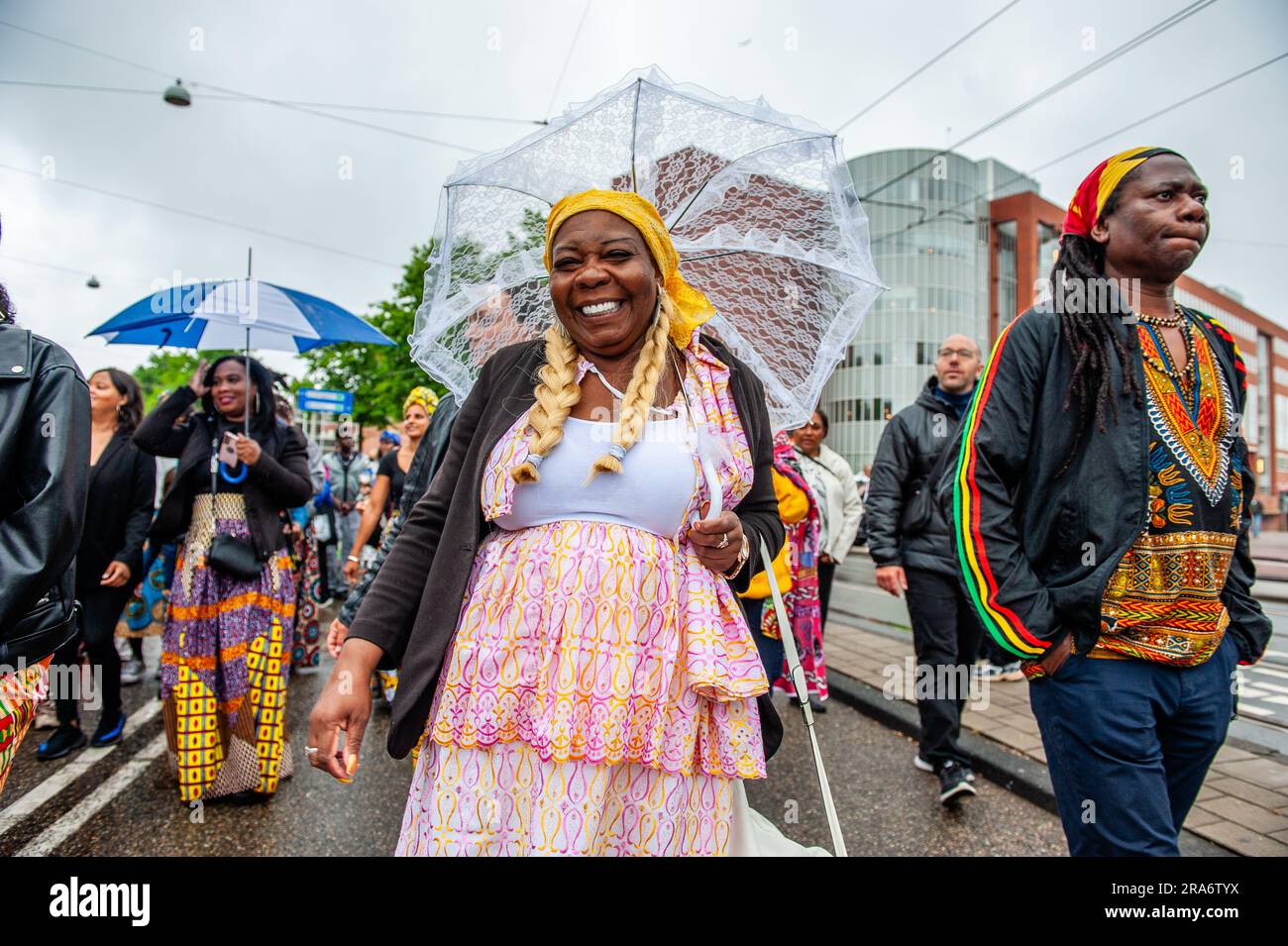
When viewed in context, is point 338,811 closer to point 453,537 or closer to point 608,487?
point 453,537

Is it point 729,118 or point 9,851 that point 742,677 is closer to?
point 729,118

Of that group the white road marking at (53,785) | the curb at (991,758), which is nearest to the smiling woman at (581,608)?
the curb at (991,758)

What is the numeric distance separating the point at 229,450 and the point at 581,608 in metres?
3.01

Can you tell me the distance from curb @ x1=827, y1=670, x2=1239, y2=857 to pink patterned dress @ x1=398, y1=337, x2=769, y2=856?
221cm

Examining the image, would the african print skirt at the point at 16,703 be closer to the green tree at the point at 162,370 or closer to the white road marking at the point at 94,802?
the white road marking at the point at 94,802

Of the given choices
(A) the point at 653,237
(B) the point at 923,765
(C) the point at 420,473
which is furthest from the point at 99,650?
(B) the point at 923,765

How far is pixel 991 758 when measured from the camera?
159 inches

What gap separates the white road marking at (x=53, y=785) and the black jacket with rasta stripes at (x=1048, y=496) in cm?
413

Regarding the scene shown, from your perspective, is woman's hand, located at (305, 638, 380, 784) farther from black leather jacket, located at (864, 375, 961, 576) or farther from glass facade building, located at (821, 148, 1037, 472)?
glass facade building, located at (821, 148, 1037, 472)

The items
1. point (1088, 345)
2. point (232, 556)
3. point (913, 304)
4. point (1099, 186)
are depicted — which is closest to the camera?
point (1088, 345)

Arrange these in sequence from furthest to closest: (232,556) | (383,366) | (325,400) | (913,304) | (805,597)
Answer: (913,304)
(383,366)
(325,400)
(805,597)
(232,556)

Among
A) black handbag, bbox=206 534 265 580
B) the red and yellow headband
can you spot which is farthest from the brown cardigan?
black handbag, bbox=206 534 265 580
